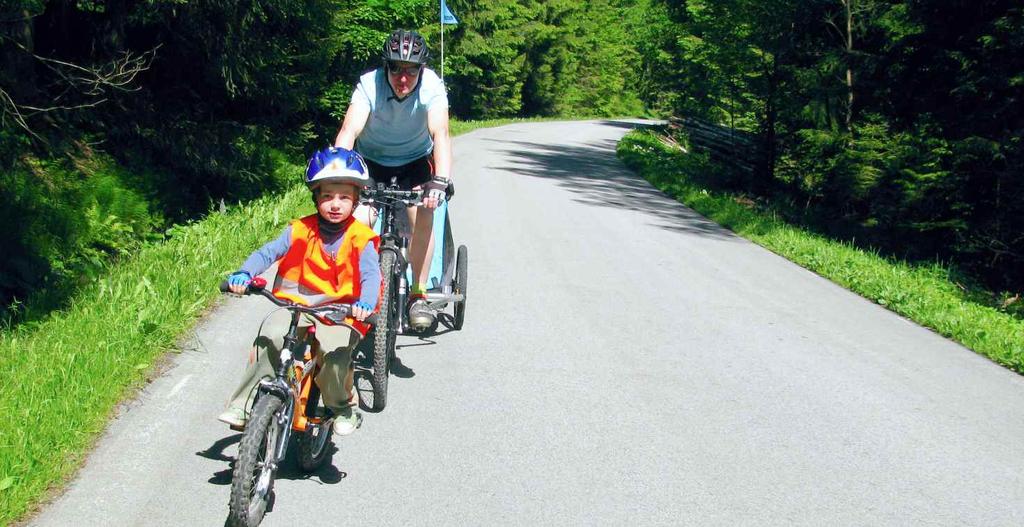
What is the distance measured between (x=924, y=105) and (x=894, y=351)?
33.5 feet

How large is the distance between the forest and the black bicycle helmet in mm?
3901

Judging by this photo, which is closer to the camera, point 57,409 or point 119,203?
point 57,409

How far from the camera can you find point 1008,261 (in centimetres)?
1504

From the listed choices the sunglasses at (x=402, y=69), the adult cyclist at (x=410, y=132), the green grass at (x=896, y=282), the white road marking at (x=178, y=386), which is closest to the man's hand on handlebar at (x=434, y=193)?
the adult cyclist at (x=410, y=132)

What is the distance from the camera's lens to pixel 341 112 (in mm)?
19719

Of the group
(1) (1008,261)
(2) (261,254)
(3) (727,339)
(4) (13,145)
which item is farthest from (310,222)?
(1) (1008,261)

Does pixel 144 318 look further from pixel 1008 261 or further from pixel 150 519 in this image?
pixel 1008 261

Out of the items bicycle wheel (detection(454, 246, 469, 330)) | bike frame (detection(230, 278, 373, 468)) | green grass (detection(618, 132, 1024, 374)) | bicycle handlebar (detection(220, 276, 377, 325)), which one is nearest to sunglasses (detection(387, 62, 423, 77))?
bicycle wheel (detection(454, 246, 469, 330))

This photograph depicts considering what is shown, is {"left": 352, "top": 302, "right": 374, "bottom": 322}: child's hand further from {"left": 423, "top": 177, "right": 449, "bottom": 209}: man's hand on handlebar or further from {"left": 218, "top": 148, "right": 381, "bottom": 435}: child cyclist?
{"left": 423, "top": 177, "right": 449, "bottom": 209}: man's hand on handlebar

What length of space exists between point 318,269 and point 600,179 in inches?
730

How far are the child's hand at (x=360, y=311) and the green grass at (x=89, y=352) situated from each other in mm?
1519

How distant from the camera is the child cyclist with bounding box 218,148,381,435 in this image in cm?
439

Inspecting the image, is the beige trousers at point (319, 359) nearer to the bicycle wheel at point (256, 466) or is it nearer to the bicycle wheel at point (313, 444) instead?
the bicycle wheel at point (313, 444)

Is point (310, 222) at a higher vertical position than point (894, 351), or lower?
higher
